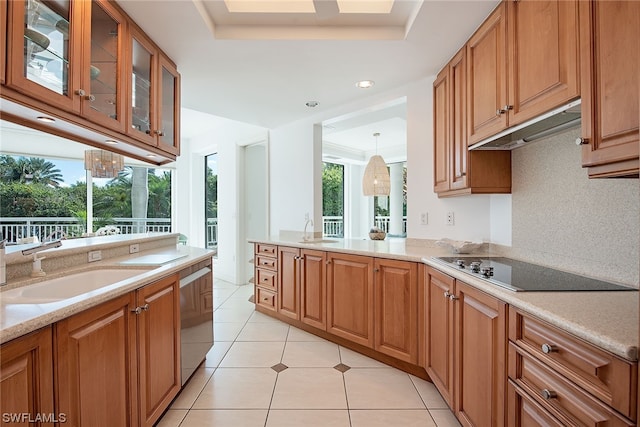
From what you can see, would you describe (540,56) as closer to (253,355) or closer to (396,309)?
(396,309)

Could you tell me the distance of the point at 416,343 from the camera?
6.92 feet

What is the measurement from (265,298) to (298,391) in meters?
1.55

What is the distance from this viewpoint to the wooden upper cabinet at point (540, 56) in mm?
1163

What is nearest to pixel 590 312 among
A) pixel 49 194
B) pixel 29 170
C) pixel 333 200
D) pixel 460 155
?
pixel 460 155

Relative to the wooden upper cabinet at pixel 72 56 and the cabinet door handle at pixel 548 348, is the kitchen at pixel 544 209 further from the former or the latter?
the wooden upper cabinet at pixel 72 56

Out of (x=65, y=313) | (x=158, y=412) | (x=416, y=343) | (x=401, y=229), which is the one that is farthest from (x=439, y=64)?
(x=401, y=229)

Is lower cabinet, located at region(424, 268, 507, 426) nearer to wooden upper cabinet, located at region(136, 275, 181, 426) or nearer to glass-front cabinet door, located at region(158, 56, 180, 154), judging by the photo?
wooden upper cabinet, located at region(136, 275, 181, 426)

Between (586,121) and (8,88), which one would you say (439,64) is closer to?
(586,121)

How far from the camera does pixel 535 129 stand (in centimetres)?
158

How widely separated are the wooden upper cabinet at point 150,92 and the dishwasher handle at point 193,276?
3.15 ft

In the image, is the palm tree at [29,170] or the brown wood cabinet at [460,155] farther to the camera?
the palm tree at [29,170]

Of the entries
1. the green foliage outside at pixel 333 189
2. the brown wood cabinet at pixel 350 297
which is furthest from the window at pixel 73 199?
the green foliage outside at pixel 333 189

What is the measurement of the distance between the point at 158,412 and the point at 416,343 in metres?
1.66

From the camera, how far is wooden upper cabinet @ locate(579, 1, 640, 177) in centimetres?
91
